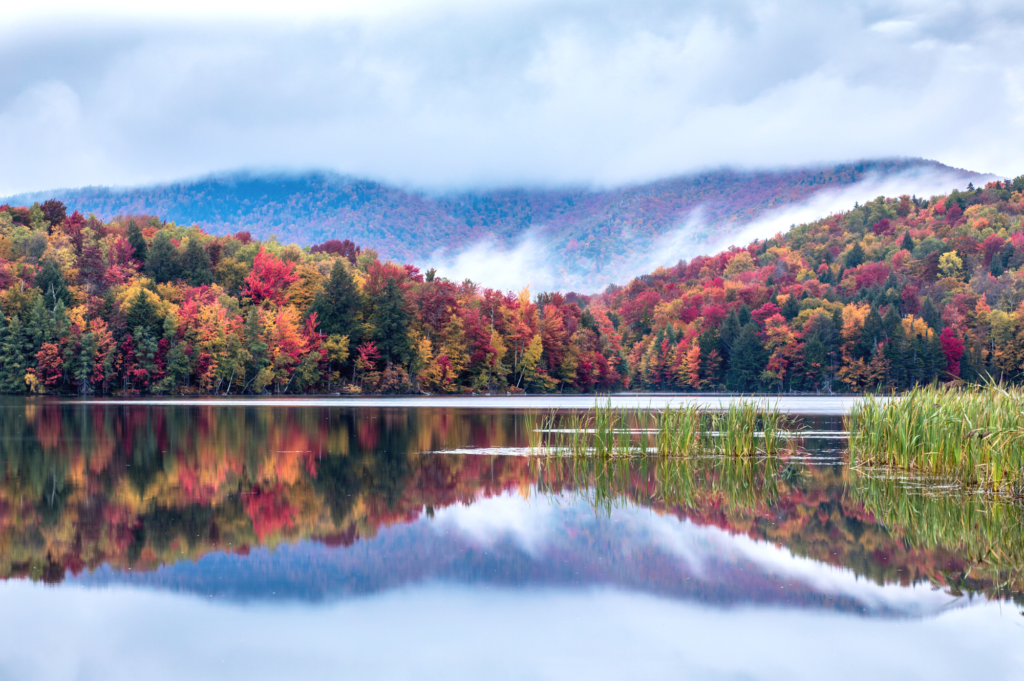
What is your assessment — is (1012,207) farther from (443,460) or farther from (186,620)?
(186,620)

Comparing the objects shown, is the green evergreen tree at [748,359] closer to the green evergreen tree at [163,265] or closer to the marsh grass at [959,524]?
the green evergreen tree at [163,265]

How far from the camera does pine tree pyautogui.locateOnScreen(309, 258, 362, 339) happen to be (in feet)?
301

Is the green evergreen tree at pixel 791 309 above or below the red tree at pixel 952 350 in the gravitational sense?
above

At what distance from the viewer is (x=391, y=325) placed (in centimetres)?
9306

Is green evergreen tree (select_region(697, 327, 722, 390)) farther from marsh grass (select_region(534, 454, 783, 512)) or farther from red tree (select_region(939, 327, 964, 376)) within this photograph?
marsh grass (select_region(534, 454, 783, 512))

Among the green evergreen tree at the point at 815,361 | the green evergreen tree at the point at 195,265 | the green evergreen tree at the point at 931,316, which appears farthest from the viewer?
the green evergreen tree at the point at 931,316

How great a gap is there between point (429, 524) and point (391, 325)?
7947 cm

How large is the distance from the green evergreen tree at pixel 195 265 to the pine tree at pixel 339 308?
38.4 feet

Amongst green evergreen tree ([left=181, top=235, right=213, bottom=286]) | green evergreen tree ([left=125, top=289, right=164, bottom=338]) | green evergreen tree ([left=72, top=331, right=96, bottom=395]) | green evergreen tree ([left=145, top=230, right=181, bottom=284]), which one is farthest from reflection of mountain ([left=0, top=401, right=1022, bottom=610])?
green evergreen tree ([left=145, top=230, right=181, bottom=284])

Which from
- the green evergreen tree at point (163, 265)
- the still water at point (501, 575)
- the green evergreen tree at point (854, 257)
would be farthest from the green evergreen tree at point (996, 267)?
the still water at point (501, 575)

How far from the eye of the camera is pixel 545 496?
17.3 metres

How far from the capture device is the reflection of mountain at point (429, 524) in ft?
36.3

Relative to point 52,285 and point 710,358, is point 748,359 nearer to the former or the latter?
point 710,358

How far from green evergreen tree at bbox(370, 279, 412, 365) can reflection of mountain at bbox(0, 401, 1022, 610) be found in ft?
223
